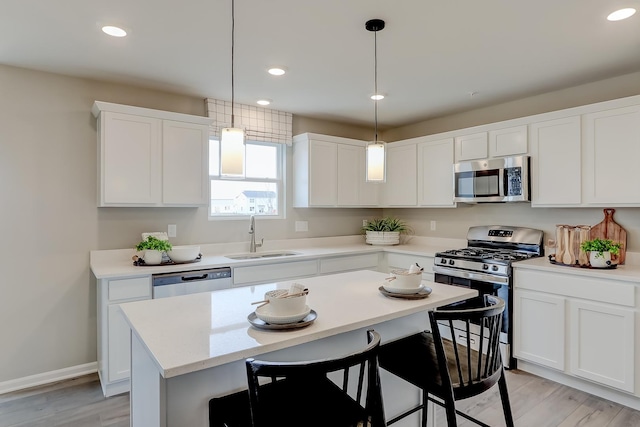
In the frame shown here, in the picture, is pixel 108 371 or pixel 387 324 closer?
pixel 387 324

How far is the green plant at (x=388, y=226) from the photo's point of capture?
458cm

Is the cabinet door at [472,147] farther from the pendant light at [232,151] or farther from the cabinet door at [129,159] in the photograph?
the cabinet door at [129,159]

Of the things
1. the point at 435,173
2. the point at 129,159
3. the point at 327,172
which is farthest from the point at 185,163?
the point at 435,173

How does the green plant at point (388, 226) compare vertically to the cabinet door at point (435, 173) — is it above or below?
below

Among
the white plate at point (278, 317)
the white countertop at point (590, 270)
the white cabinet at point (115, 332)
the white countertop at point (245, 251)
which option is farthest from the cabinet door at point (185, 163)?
the white countertop at point (590, 270)

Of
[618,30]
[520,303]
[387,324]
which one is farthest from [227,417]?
[618,30]

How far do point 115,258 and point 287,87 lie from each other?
214 centimetres

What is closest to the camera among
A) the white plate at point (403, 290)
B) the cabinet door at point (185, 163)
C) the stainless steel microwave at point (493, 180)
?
the white plate at point (403, 290)

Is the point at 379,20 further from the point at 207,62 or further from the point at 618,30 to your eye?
the point at 618,30

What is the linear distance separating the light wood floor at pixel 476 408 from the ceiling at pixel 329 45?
2.46 m

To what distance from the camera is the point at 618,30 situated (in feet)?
7.44

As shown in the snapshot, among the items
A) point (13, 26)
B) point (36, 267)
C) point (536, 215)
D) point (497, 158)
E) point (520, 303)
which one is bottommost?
point (520, 303)

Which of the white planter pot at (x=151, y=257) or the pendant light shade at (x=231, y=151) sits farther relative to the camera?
the white planter pot at (x=151, y=257)

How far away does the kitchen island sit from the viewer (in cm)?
122
